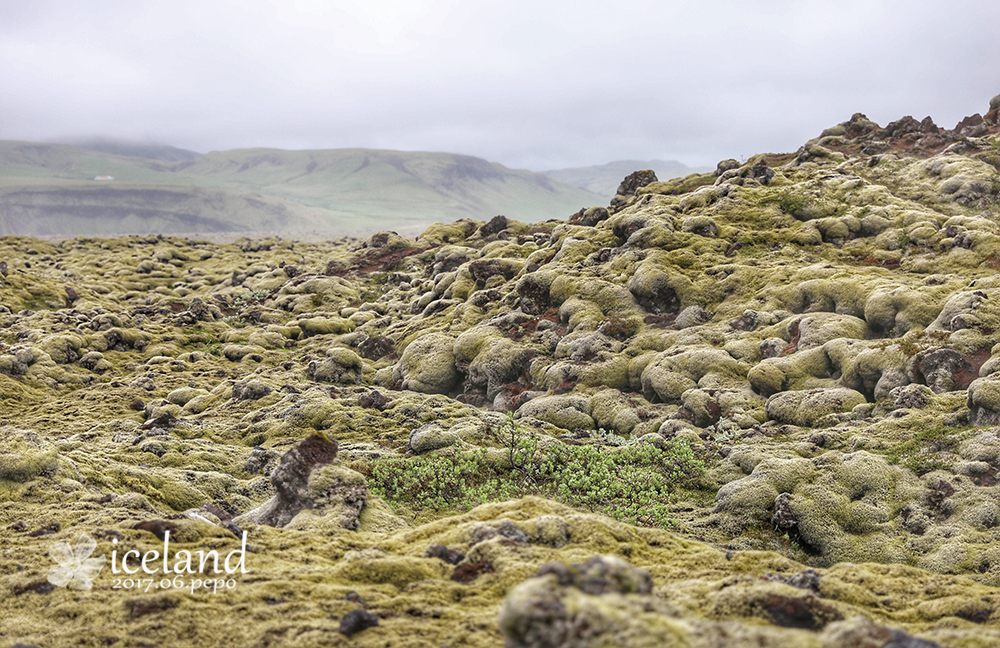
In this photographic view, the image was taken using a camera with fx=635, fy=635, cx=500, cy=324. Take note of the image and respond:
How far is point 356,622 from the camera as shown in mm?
8836

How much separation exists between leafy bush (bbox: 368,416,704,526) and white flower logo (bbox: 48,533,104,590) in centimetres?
977

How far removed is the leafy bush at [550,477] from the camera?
66.7 ft

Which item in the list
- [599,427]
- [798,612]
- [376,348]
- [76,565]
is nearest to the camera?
[798,612]

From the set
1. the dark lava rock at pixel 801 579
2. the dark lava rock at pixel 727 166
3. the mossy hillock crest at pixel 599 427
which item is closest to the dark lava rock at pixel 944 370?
the mossy hillock crest at pixel 599 427

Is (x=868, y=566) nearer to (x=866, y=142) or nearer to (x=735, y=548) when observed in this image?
(x=735, y=548)

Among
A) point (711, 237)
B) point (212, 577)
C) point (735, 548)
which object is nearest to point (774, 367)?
point (735, 548)

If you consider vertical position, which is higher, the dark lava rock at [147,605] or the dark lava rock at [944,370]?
the dark lava rock at [944,370]

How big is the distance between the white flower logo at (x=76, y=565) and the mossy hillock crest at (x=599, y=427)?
383 mm

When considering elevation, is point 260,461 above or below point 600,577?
below

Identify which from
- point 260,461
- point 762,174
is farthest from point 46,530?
point 762,174

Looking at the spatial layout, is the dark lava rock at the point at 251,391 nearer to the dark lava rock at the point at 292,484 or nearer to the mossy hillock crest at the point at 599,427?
the mossy hillock crest at the point at 599,427

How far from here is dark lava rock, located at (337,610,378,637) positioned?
877 centimetres

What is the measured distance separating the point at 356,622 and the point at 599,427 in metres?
20.6

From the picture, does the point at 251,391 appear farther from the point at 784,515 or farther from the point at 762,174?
the point at 762,174
